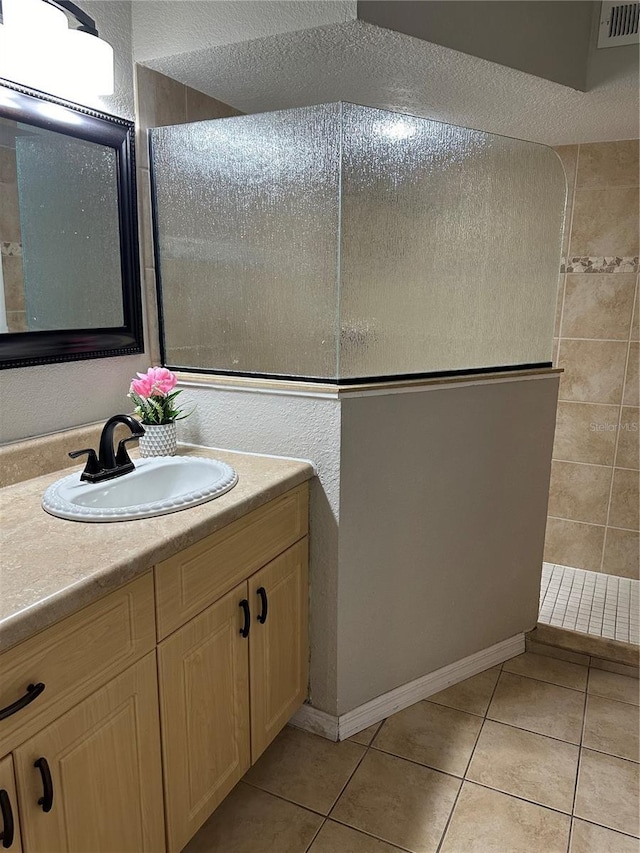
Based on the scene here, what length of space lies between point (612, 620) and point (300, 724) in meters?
1.39

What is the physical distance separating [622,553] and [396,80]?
7.58 feet

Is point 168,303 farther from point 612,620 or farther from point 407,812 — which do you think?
point 612,620

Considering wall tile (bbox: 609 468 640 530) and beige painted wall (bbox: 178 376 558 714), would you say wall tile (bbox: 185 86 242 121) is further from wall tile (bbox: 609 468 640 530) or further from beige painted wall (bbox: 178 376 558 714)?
wall tile (bbox: 609 468 640 530)

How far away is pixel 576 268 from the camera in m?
2.78

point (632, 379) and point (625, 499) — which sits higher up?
point (632, 379)

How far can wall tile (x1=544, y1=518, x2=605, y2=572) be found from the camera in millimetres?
2953

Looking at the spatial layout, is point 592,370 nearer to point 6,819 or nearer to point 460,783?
point 460,783

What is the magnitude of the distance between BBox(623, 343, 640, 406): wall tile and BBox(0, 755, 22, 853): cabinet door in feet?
8.96

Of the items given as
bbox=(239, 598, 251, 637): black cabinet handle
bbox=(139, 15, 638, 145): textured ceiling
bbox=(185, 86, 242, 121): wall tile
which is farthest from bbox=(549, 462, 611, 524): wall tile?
bbox=(185, 86, 242, 121): wall tile

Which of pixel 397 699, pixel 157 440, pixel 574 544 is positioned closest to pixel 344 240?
pixel 157 440

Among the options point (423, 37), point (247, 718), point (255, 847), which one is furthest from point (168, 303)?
point (255, 847)

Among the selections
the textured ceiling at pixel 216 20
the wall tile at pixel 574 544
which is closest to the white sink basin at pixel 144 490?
the textured ceiling at pixel 216 20

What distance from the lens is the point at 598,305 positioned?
2.77 m

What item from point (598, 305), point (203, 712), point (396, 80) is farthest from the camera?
point (598, 305)
